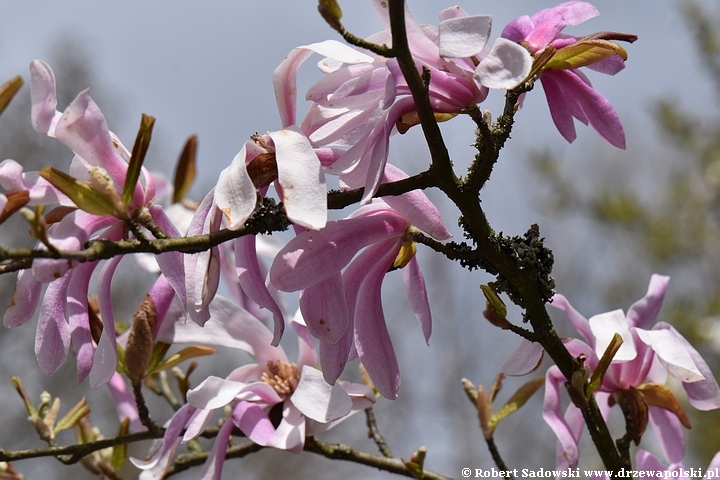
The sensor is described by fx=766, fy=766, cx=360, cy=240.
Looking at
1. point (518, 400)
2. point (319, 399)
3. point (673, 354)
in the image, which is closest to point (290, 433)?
point (319, 399)

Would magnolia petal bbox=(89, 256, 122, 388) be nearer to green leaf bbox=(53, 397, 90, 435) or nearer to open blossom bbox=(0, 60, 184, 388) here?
open blossom bbox=(0, 60, 184, 388)

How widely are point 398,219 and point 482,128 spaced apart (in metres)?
0.11

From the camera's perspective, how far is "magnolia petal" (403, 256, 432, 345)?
0.69 metres

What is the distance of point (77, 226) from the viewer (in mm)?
552

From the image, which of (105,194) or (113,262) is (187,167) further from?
(105,194)

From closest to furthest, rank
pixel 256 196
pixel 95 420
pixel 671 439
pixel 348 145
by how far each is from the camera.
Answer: pixel 256 196 < pixel 348 145 < pixel 671 439 < pixel 95 420

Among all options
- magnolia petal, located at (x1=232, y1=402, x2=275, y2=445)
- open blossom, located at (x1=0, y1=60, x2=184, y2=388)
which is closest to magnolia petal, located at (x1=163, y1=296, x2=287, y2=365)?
magnolia petal, located at (x1=232, y1=402, x2=275, y2=445)

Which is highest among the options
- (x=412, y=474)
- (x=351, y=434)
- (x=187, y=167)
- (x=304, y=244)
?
(x=304, y=244)

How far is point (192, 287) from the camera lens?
0.54 metres

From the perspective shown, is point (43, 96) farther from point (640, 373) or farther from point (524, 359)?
point (640, 373)

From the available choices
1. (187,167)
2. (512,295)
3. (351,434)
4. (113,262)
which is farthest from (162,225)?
(351,434)

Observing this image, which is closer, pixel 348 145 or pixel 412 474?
pixel 348 145

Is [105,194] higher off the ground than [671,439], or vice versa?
[105,194]

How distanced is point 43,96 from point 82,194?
3.2 inches
